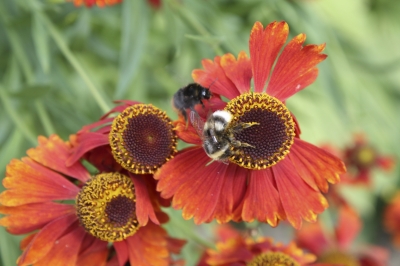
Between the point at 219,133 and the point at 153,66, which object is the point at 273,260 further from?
the point at 153,66

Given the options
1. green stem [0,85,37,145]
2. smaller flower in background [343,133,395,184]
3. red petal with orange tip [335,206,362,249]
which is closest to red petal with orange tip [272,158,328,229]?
green stem [0,85,37,145]

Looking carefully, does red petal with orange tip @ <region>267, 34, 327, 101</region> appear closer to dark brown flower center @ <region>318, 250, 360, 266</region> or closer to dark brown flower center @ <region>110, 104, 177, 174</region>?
dark brown flower center @ <region>110, 104, 177, 174</region>

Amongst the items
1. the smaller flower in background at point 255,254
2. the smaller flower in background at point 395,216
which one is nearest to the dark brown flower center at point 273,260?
the smaller flower in background at point 255,254

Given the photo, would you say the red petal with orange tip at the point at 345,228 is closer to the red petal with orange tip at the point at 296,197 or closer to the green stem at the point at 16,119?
the red petal with orange tip at the point at 296,197

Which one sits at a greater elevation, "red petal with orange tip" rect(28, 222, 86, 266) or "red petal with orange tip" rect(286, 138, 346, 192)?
"red petal with orange tip" rect(286, 138, 346, 192)

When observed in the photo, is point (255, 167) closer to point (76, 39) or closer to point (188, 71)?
point (76, 39)

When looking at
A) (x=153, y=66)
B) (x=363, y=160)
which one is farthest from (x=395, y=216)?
(x=153, y=66)
